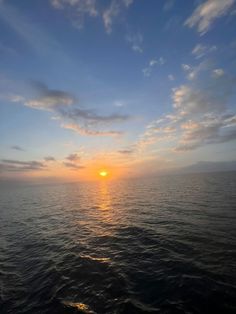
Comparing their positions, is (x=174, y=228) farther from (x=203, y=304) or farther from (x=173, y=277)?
(x=203, y=304)

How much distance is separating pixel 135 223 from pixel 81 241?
31.4ft

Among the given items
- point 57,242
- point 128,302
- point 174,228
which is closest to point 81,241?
point 57,242

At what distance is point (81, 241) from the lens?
2395 centimetres

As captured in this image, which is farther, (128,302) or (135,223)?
(135,223)

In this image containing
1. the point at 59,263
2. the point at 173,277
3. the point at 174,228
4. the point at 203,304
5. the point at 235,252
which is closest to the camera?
the point at 203,304

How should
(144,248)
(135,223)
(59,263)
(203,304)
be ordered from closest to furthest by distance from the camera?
(203,304) → (59,263) → (144,248) → (135,223)

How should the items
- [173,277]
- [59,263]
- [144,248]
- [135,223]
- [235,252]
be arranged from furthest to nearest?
[135,223] < [144,248] < [59,263] < [235,252] < [173,277]

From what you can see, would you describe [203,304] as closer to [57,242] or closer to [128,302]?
[128,302]

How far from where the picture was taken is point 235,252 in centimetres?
1672

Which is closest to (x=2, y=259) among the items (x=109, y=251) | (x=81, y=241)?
(x=81, y=241)

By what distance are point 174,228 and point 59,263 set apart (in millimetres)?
14404

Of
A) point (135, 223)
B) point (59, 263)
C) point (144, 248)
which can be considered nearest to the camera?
point (59, 263)

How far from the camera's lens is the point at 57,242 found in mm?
24312

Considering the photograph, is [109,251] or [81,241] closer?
[109,251]
